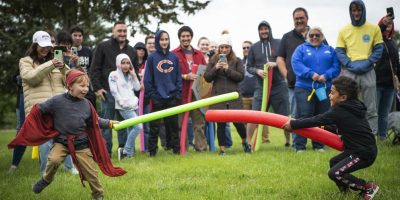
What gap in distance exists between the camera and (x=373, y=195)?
522cm

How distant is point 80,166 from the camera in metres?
5.75

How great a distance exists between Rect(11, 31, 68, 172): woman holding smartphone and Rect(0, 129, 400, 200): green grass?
113 cm

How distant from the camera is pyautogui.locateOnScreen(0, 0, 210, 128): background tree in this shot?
77.7 ft

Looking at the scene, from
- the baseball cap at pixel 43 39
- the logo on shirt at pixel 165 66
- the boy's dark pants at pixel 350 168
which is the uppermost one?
the baseball cap at pixel 43 39

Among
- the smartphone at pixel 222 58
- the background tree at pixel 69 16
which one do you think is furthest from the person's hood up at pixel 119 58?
the background tree at pixel 69 16

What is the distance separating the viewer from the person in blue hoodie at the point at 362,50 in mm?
8914

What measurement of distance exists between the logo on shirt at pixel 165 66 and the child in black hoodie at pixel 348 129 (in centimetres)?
439

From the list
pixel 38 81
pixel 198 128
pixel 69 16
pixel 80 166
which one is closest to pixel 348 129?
pixel 80 166

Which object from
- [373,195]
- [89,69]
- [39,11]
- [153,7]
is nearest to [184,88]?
[89,69]

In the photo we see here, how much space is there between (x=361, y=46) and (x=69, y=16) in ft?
57.0

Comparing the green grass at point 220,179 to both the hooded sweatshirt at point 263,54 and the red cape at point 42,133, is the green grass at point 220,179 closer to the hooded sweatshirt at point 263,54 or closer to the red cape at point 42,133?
the red cape at point 42,133

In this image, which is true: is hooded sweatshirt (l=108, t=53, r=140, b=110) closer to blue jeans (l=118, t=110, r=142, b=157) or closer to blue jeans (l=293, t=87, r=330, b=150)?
blue jeans (l=118, t=110, r=142, b=157)

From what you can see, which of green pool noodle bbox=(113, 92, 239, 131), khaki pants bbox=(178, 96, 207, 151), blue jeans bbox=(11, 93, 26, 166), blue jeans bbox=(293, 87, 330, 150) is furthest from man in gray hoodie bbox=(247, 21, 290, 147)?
blue jeans bbox=(11, 93, 26, 166)

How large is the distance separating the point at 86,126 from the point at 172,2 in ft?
65.3
